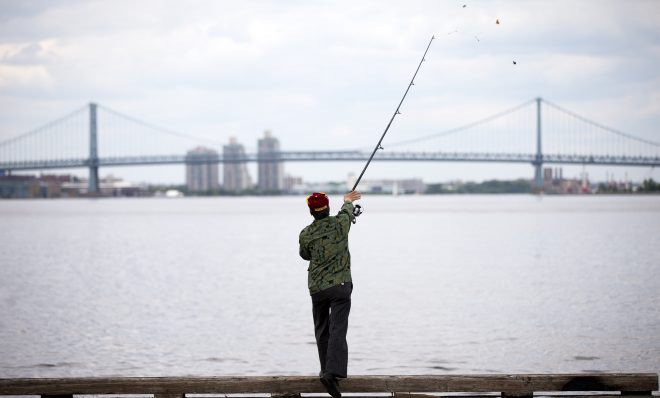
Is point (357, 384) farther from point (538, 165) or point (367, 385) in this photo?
point (538, 165)

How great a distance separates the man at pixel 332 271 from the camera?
628cm

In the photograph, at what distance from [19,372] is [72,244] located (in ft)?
119

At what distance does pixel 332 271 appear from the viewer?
6.32 metres

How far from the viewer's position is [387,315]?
18.9 m

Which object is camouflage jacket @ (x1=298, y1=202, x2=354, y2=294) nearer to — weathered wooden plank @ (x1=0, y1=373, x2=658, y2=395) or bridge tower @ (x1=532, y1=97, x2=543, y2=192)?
weathered wooden plank @ (x1=0, y1=373, x2=658, y2=395)

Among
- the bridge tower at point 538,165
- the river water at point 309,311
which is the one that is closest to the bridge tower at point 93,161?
the bridge tower at point 538,165

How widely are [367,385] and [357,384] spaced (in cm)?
7

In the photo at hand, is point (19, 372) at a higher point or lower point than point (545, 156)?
lower

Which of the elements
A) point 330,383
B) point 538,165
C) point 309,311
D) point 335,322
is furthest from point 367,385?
point 538,165

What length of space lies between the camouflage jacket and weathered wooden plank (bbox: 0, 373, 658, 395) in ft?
2.02

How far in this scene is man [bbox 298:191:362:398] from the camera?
628cm

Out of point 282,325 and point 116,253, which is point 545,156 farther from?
point 282,325

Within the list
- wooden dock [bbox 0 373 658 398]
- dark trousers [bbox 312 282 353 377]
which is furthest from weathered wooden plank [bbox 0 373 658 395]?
dark trousers [bbox 312 282 353 377]

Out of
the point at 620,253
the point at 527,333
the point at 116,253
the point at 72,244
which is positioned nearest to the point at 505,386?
the point at 527,333
